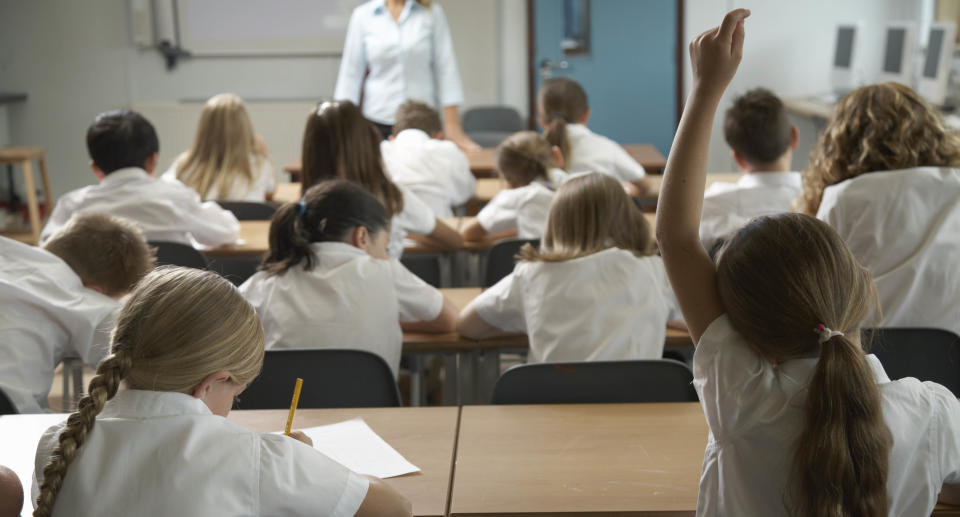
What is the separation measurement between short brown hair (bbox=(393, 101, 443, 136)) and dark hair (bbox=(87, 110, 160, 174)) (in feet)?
5.03

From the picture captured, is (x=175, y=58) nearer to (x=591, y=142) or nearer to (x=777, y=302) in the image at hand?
(x=591, y=142)

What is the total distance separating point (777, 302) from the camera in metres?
1.25

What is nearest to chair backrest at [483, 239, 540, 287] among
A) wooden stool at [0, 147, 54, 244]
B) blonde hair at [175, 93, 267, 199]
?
blonde hair at [175, 93, 267, 199]

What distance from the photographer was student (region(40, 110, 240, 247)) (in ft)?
10.9

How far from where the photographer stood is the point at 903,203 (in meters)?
2.37

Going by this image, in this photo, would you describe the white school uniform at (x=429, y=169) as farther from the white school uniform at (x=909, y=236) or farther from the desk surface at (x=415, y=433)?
the desk surface at (x=415, y=433)

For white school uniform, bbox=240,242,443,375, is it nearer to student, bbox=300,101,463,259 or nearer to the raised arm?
student, bbox=300,101,463,259

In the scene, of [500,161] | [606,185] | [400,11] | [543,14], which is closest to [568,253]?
[606,185]

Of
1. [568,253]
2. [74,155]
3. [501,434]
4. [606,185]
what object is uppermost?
[606,185]

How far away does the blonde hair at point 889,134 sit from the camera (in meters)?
2.39

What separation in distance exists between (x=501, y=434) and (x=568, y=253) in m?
0.73

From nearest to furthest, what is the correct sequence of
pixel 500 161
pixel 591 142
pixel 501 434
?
pixel 501 434 < pixel 500 161 < pixel 591 142

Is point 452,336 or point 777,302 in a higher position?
point 777,302

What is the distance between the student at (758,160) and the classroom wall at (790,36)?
4.34 metres
